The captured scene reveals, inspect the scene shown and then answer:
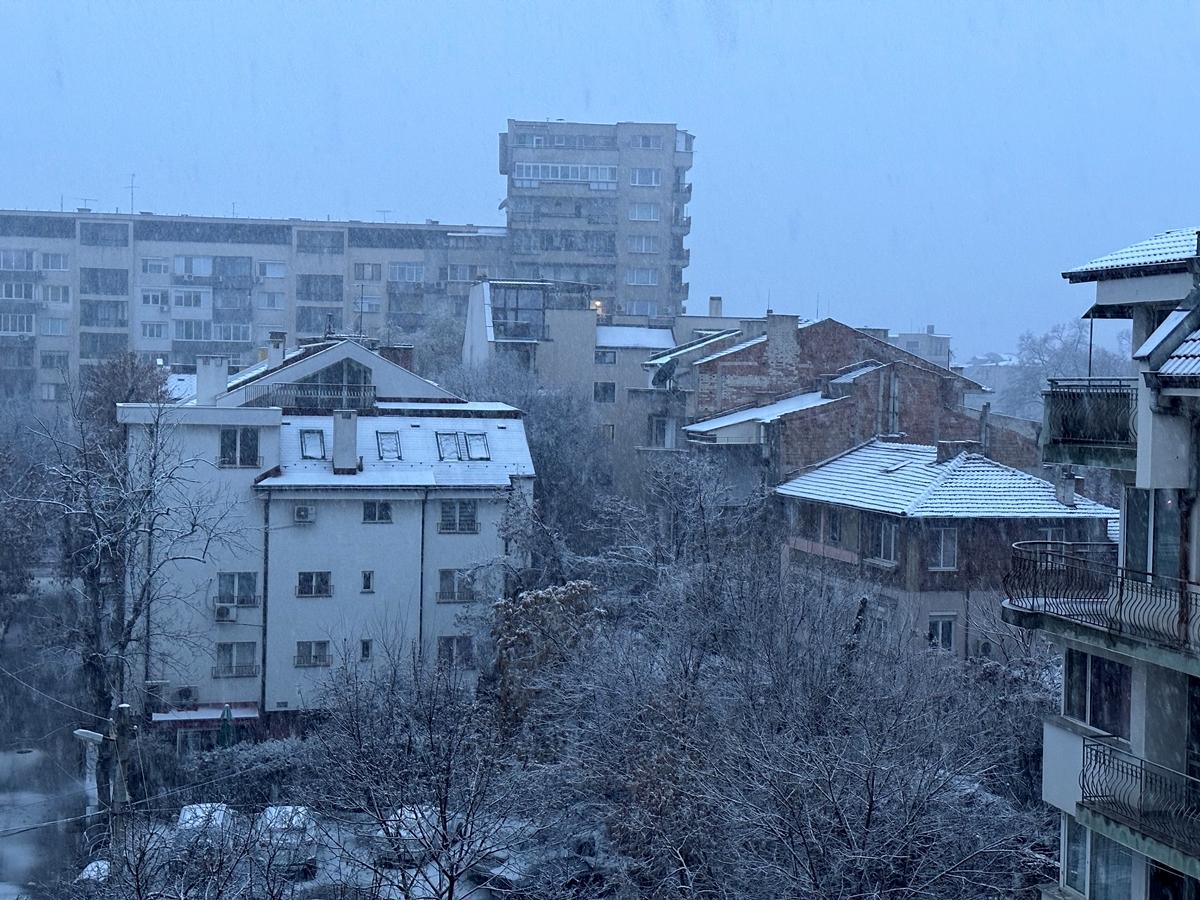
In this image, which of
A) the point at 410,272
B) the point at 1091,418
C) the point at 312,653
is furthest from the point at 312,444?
the point at 410,272

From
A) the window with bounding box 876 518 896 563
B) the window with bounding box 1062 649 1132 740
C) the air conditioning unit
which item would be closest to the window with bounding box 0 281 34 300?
the air conditioning unit

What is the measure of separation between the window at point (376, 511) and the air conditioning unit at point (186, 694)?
5.19 meters

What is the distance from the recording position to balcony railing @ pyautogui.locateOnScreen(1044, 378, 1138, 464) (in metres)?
11.5

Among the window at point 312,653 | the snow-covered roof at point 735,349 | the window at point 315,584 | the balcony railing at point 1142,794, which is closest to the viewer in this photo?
the balcony railing at point 1142,794

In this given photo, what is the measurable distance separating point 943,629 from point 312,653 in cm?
1374

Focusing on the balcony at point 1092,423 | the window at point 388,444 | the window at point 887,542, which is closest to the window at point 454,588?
the window at point 388,444

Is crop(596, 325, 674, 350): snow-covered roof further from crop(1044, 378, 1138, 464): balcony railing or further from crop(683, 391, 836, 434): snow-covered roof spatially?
crop(1044, 378, 1138, 464): balcony railing

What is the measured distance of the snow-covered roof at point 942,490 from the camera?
84.0 ft

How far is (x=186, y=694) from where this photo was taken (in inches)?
1064

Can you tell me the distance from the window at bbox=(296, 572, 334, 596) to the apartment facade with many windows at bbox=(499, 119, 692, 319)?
42898 millimetres

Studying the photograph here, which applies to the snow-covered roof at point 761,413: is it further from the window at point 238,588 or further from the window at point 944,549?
the window at point 238,588

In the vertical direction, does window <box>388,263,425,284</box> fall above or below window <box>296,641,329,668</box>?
above

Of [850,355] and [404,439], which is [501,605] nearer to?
[404,439]

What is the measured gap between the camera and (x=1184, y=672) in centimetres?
1086
